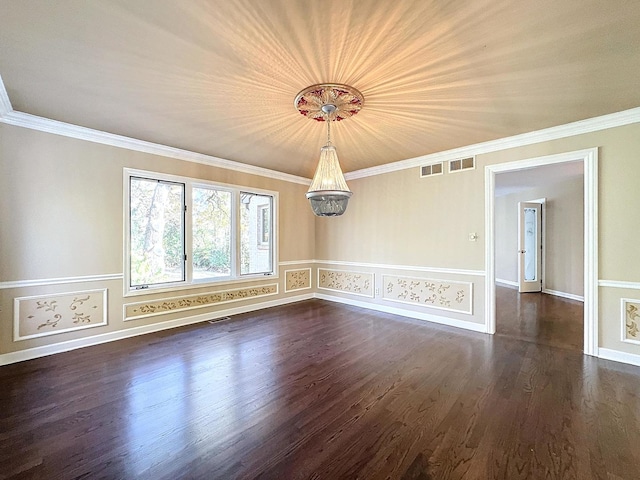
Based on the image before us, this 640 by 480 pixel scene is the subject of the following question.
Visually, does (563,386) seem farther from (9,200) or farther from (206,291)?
(9,200)

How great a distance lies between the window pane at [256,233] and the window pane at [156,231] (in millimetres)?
1110

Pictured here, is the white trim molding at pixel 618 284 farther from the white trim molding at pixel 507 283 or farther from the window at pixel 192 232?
the white trim molding at pixel 507 283

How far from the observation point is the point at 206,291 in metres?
4.64

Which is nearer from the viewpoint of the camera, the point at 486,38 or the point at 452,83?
the point at 486,38

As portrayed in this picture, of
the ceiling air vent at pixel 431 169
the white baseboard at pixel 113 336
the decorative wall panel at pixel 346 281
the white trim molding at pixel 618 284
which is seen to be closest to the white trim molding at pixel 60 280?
the white baseboard at pixel 113 336

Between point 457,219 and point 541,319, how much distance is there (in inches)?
93.0

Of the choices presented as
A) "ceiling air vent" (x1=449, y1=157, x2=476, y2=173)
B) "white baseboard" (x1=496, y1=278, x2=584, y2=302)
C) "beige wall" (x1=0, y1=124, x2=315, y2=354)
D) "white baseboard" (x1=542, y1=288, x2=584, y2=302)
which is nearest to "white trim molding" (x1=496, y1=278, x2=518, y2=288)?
"white baseboard" (x1=496, y1=278, x2=584, y2=302)

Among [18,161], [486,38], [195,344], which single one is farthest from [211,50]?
[195,344]

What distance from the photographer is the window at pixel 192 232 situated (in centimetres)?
396

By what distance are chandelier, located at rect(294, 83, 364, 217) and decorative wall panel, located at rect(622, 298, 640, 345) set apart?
3.32 m

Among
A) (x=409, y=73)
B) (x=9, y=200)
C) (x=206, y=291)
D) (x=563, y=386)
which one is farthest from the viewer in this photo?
(x=206, y=291)

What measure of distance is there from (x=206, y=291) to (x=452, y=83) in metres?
4.40

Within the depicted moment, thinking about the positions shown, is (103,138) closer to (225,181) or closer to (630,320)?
(225,181)

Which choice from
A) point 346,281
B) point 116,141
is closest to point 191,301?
point 116,141
